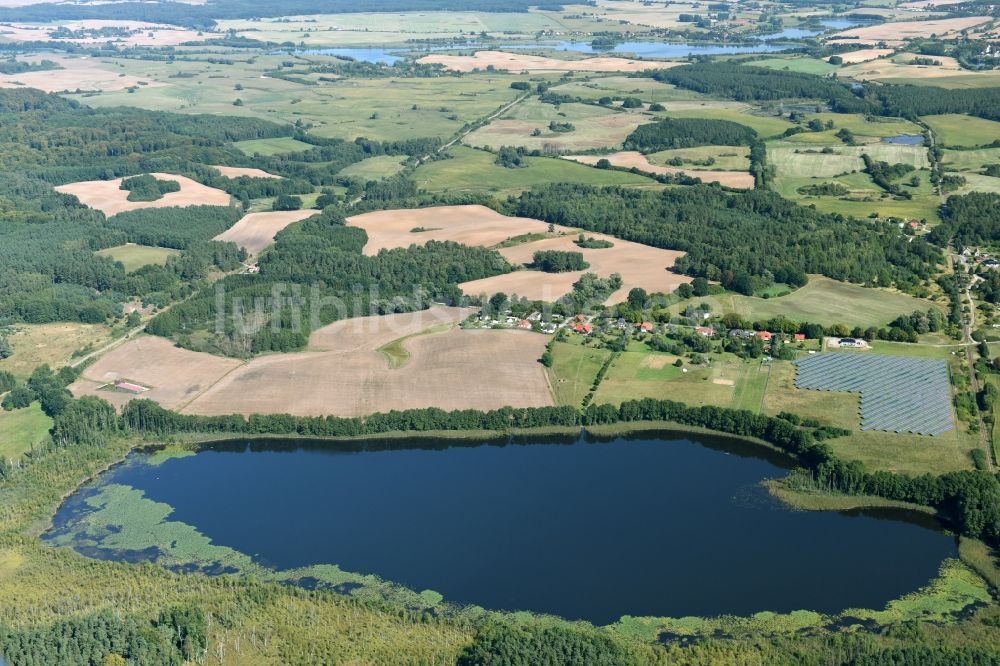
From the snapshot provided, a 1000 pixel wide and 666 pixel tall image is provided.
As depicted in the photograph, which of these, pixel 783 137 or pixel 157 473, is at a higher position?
pixel 783 137

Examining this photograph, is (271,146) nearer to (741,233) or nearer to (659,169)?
(659,169)

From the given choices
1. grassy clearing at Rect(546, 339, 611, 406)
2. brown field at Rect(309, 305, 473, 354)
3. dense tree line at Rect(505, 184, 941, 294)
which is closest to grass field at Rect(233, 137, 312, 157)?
dense tree line at Rect(505, 184, 941, 294)

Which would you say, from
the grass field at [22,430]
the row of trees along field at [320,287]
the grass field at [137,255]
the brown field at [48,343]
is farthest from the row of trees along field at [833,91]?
the grass field at [22,430]

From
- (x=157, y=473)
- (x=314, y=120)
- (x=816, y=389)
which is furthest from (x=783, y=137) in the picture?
(x=157, y=473)

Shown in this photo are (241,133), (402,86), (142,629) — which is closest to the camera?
(142,629)

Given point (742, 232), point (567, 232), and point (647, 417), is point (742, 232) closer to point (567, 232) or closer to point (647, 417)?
point (567, 232)

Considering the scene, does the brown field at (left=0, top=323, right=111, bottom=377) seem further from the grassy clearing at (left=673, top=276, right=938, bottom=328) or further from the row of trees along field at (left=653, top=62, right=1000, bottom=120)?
the row of trees along field at (left=653, top=62, right=1000, bottom=120)
